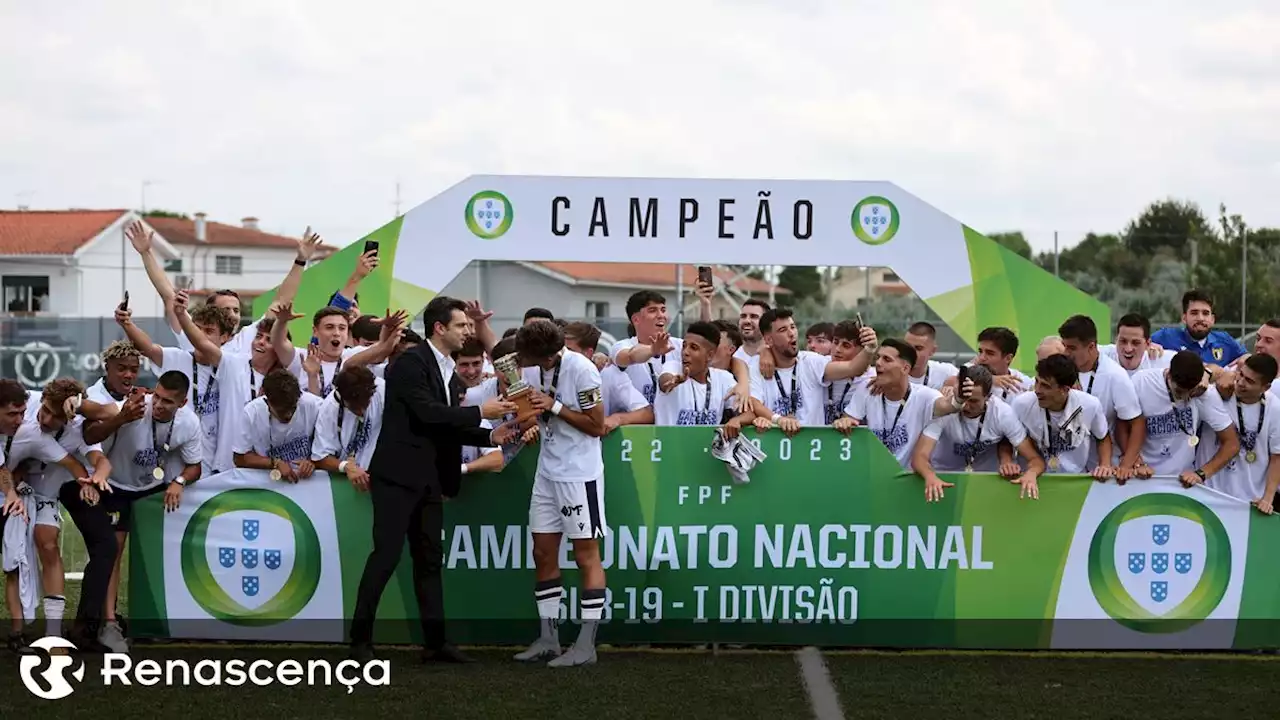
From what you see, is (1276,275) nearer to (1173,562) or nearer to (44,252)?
(1173,562)

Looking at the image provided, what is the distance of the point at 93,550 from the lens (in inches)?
307

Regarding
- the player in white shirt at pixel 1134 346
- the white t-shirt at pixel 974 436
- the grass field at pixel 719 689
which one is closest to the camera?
the grass field at pixel 719 689

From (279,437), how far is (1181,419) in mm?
4971

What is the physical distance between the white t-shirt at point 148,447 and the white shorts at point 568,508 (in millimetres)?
1939

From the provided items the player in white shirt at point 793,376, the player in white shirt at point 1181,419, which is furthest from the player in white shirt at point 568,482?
the player in white shirt at point 1181,419

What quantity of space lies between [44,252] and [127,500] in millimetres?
A: 50775

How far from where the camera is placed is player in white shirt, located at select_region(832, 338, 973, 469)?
822cm

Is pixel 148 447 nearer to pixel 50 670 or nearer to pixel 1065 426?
pixel 50 670

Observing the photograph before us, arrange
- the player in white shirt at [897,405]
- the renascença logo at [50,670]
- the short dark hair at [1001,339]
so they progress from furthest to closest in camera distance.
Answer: the short dark hair at [1001,339], the player in white shirt at [897,405], the renascença logo at [50,670]

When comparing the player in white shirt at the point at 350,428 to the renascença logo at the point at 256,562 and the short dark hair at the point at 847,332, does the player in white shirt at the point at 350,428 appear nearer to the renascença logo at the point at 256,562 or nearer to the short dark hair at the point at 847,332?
the renascença logo at the point at 256,562

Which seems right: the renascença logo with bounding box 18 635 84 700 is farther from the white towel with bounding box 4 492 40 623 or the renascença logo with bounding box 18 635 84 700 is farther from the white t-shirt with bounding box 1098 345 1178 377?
the white t-shirt with bounding box 1098 345 1178 377

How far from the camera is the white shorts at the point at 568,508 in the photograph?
24.5 feet

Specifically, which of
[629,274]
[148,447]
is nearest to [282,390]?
[148,447]

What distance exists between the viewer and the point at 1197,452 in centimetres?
828
